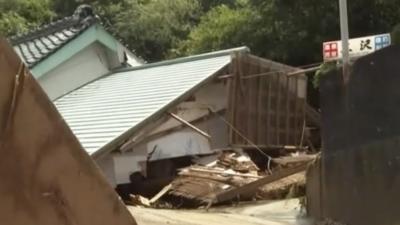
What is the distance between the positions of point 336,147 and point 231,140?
5.08m

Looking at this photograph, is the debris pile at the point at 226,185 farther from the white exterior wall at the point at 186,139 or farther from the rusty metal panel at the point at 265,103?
the rusty metal panel at the point at 265,103

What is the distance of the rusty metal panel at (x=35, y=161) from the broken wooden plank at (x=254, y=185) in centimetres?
952

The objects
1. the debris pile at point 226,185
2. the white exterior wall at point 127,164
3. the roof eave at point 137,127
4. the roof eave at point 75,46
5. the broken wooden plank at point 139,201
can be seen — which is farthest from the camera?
the roof eave at point 75,46

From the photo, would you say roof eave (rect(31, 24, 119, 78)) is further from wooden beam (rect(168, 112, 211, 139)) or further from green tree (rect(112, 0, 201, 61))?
green tree (rect(112, 0, 201, 61))

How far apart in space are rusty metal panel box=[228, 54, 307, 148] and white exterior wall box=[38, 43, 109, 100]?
4.25 m

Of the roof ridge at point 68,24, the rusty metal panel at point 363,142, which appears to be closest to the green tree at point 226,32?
the roof ridge at point 68,24

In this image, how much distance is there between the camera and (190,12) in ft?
116

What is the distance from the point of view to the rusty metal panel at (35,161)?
1915mm

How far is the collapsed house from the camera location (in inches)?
515

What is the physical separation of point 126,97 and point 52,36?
2759mm

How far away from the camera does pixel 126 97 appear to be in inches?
589

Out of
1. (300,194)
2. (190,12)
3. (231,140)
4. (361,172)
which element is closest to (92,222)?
(361,172)

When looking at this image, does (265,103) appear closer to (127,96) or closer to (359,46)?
(127,96)

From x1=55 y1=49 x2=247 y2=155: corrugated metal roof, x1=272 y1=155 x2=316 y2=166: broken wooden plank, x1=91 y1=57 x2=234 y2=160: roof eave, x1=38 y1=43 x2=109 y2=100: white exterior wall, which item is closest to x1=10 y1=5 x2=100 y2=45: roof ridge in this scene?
x1=38 y1=43 x2=109 y2=100: white exterior wall
